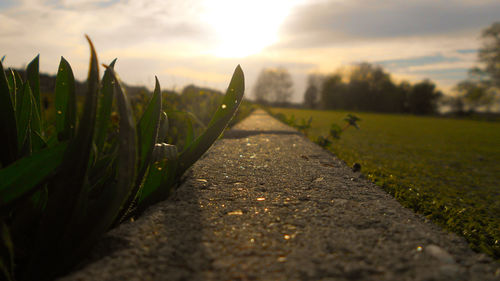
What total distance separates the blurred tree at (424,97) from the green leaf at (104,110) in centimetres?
3456

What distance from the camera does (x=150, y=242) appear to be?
0.51 meters

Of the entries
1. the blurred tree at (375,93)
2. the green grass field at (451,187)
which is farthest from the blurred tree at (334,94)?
the green grass field at (451,187)

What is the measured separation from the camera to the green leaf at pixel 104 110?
618 mm

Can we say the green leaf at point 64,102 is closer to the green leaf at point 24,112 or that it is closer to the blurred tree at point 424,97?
the green leaf at point 24,112

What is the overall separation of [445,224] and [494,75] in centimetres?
2575

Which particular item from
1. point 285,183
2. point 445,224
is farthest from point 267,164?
point 445,224

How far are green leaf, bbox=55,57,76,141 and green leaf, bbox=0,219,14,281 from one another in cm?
19

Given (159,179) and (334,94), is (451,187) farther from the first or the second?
(334,94)

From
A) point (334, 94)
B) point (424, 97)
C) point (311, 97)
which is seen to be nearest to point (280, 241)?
Answer: point (424, 97)

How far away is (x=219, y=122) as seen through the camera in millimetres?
685

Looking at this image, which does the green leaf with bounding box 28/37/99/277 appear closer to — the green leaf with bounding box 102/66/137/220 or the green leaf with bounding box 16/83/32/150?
the green leaf with bounding box 102/66/137/220

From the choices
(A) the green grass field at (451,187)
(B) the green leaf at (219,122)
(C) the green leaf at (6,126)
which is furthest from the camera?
(A) the green grass field at (451,187)

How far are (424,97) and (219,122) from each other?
34681mm

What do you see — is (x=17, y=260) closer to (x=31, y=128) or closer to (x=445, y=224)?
(x=31, y=128)
